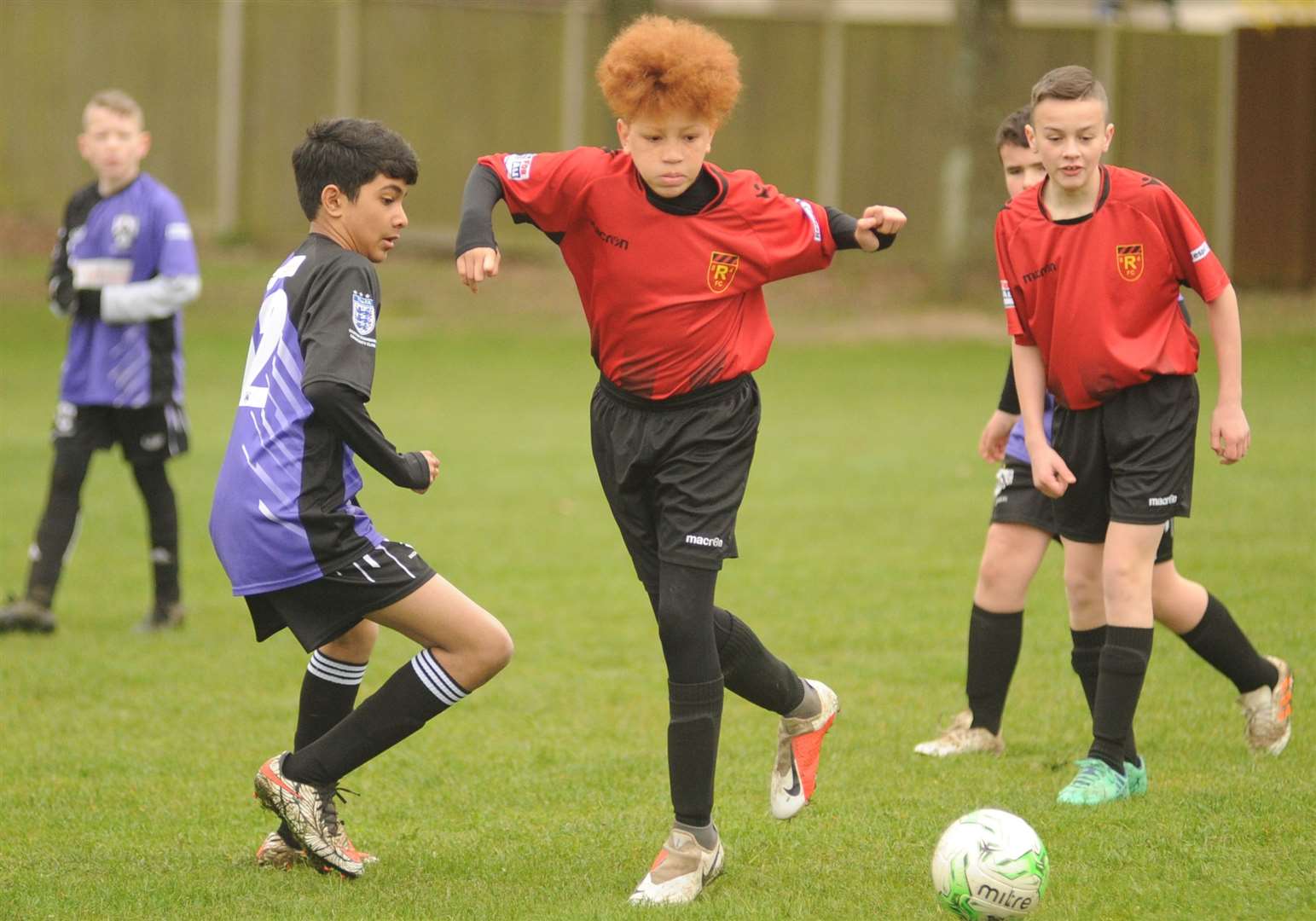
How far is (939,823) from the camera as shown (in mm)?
4680

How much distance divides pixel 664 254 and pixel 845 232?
1.58 ft

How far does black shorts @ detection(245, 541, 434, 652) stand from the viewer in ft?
13.5

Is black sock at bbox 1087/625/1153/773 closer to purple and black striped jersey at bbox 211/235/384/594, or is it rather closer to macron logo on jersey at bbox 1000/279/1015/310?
macron logo on jersey at bbox 1000/279/1015/310

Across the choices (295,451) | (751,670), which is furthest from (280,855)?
(751,670)

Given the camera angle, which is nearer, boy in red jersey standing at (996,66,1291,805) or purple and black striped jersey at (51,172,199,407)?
boy in red jersey standing at (996,66,1291,805)

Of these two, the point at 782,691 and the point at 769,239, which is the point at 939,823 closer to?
the point at 782,691

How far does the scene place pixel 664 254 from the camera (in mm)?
4219

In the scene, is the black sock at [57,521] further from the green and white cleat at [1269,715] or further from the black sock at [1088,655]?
the green and white cleat at [1269,715]

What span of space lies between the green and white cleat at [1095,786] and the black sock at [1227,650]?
77 centimetres

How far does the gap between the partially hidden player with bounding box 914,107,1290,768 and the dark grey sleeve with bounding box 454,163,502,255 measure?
1923mm

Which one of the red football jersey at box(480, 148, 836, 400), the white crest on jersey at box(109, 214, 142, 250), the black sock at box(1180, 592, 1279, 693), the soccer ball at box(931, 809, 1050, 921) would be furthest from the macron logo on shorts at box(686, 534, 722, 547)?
the white crest on jersey at box(109, 214, 142, 250)

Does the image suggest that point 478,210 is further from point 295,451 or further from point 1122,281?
point 1122,281

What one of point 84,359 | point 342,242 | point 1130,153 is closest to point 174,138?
point 1130,153

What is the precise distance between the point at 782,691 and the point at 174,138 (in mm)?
19872
